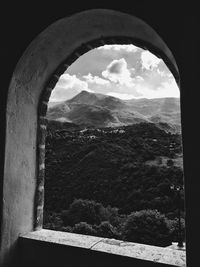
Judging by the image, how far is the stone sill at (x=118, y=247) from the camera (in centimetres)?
153

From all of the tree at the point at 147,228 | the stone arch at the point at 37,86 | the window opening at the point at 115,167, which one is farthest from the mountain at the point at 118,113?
the stone arch at the point at 37,86

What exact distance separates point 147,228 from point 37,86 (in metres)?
2.86

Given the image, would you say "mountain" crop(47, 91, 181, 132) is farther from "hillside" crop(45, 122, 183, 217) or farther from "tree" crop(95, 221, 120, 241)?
"tree" crop(95, 221, 120, 241)

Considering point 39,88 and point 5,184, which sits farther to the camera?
point 39,88

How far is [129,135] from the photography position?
10344mm

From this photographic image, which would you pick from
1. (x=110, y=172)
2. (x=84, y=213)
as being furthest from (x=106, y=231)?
(x=110, y=172)

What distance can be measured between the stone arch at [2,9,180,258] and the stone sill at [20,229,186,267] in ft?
0.73

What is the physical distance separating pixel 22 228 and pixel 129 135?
8593mm

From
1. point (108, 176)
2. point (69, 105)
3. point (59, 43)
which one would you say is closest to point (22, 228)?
point (59, 43)

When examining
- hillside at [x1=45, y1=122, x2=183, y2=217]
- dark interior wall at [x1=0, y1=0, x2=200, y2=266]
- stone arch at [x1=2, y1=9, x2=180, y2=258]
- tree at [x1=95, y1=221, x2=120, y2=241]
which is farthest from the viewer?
hillside at [x1=45, y1=122, x2=183, y2=217]

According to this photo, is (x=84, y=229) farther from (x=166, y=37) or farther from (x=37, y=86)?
(x=166, y=37)

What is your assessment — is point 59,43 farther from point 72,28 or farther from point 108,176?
point 108,176

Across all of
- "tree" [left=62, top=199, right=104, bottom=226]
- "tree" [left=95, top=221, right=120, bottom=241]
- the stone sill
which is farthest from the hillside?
the stone sill

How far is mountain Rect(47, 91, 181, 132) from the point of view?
11177mm
